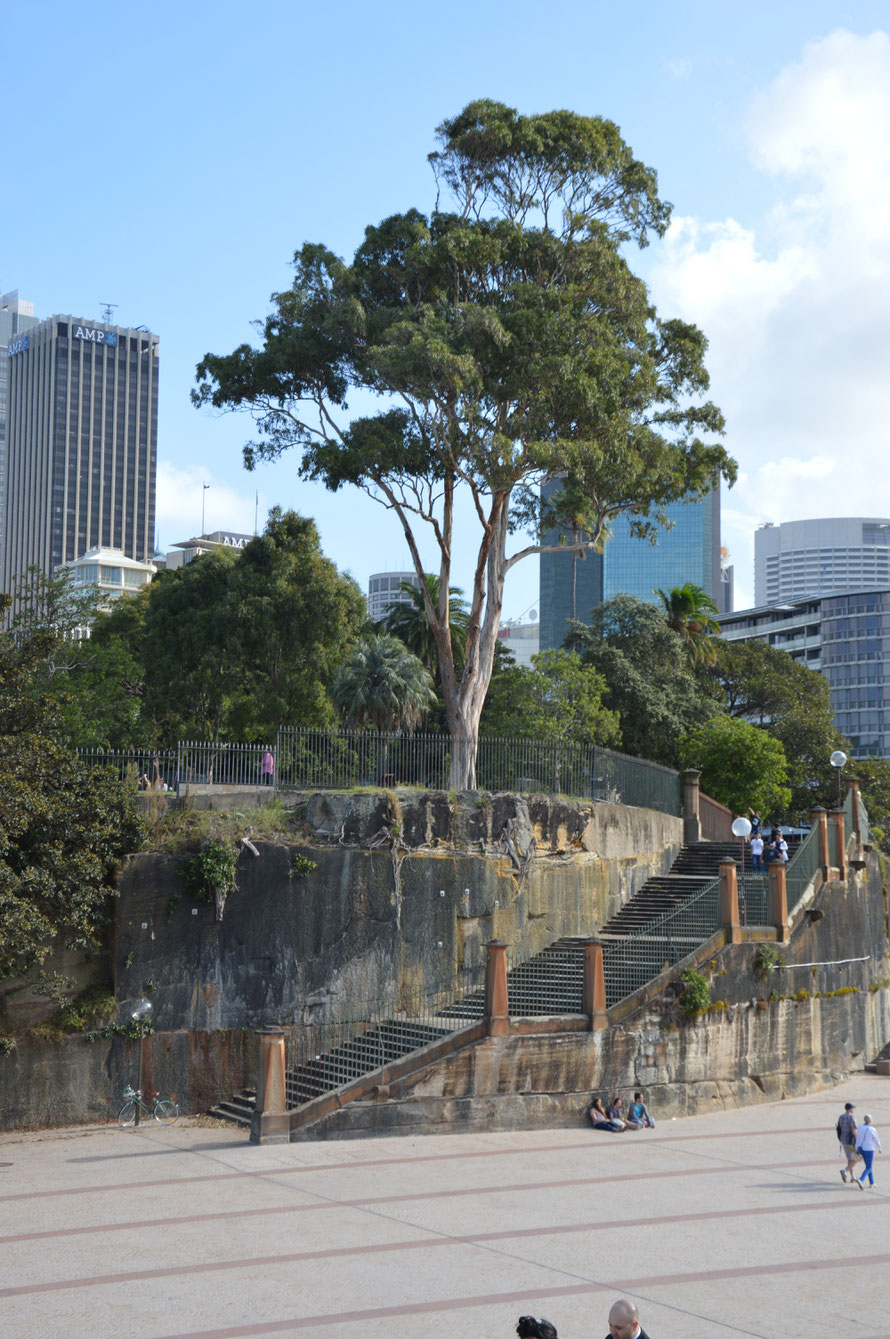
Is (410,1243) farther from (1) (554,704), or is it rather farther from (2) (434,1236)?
(1) (554,704)

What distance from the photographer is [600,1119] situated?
22391 millimetres

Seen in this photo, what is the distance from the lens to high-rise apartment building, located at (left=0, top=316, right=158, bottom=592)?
17550 cm

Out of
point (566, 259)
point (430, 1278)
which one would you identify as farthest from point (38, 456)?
point (430, 1278)

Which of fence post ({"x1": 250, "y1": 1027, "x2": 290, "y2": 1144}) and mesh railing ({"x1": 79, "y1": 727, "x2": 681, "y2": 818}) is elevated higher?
mesh railing ({"x1": 79, "y1": 727, "x2": 681, "y2": 818})

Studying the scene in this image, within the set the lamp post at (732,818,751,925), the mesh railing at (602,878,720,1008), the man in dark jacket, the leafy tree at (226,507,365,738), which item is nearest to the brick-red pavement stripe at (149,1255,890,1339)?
the man in dark jacket

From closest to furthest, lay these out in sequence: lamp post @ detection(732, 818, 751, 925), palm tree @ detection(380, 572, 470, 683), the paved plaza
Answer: the paved plaza, lamp post @ detection(732, 818, 751, 925), palm tree @ detection(380, 572, 470, 683)

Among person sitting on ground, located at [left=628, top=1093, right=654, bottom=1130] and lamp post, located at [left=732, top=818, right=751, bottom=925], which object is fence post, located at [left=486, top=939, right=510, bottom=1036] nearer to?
person sitting on ground, located at [left=628, top=1093, right=654, bottom=1130]

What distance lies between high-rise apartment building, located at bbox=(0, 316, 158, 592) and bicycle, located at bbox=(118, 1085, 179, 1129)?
15949 cm

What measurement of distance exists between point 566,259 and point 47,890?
57.8 feet

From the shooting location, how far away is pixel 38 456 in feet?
589

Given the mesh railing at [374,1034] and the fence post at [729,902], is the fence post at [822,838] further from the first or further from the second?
the mesh railing at [374,1034]

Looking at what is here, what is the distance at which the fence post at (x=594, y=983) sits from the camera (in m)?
23.2

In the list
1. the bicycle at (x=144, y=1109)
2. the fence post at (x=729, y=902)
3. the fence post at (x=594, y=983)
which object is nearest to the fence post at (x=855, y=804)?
the fence post at (x=729, y=902)

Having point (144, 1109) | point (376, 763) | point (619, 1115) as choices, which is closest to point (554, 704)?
point (376, 763)
